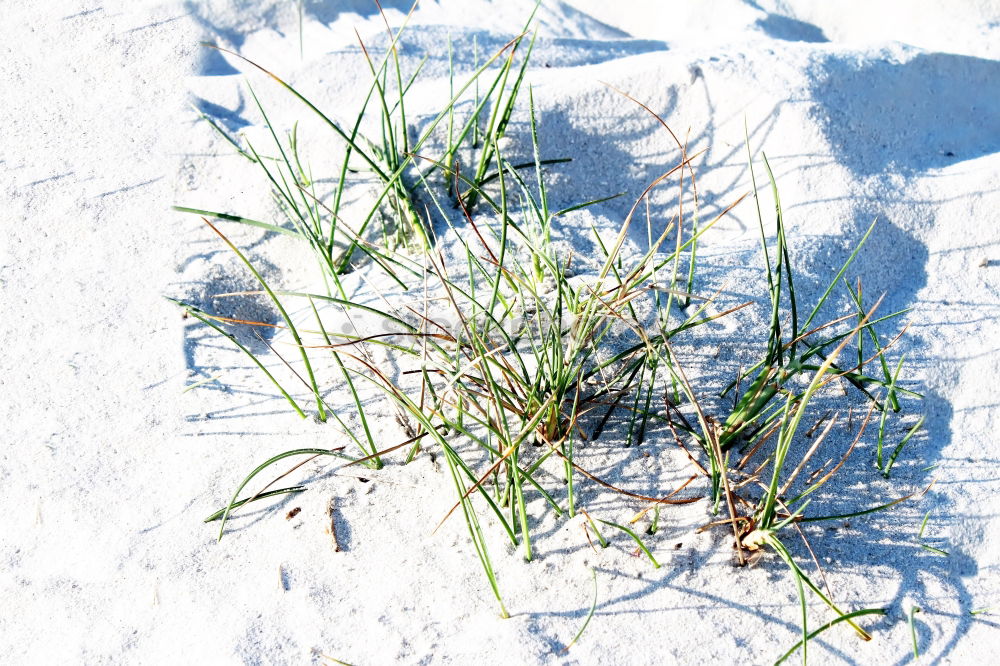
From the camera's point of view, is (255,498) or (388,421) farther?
(388,421)

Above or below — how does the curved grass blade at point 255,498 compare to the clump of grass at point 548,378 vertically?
Answer: below

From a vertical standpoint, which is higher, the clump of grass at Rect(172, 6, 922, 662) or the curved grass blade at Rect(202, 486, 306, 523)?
the clump of grass at Rect(172, 6, 922, 662)

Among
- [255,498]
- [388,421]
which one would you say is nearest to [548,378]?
[388,421]

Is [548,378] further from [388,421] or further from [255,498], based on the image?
[255,498]

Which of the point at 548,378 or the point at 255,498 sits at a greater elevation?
the point at 548,378
